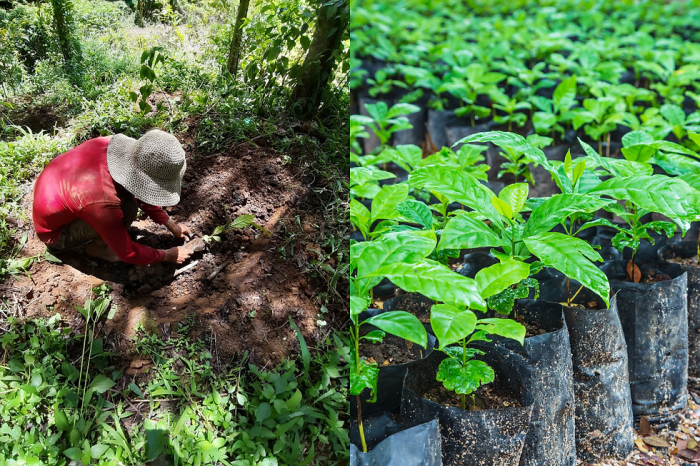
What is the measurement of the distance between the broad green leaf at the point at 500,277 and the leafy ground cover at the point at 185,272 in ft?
1.48

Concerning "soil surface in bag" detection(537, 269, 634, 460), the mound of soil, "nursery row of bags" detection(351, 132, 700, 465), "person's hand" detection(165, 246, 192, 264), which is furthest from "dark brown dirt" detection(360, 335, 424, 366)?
"person's hand" detection(165, 246, 192, 264)

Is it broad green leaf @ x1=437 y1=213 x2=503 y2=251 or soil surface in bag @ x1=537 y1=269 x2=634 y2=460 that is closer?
broad green leaf @ x1=437 y1=213 x2=503 y2=251

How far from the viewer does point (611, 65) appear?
2.66m

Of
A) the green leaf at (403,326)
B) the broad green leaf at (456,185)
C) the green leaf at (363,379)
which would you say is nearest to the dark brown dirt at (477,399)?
the green leaf at (363,379)

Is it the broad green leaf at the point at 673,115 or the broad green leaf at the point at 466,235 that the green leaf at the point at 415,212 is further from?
the broad green leaf at the point at 673,115

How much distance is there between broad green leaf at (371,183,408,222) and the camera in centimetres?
106

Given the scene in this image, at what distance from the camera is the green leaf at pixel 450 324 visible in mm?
787

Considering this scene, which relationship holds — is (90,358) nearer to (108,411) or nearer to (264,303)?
(108,411)

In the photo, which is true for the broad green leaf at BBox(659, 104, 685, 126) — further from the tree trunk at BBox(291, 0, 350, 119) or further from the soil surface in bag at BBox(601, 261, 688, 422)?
the tree trunk at BBox(291, 0, 350, 119)

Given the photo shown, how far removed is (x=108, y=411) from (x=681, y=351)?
1.33 m

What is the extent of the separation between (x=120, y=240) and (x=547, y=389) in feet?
3.25

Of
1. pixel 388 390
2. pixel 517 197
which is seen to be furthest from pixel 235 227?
pixel 517 197

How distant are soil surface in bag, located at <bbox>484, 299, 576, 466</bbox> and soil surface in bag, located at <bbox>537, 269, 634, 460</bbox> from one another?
0.08 m

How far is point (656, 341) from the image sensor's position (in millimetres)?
1313
